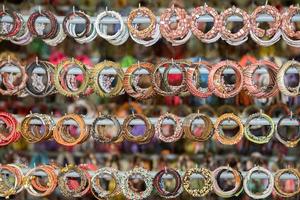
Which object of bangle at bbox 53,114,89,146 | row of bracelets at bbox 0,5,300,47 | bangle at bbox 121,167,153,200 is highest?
row of bracelets at bbox 0,5,300,47

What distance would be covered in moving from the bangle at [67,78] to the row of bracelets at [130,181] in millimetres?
280

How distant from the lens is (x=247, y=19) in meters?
1.87

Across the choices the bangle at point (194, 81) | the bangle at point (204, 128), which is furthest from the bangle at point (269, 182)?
the bangle at point (194, 81)

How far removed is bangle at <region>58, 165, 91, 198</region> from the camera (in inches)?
76.4

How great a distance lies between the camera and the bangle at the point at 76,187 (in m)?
1.94

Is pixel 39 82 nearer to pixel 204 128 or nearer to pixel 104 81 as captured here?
pixel 104 81

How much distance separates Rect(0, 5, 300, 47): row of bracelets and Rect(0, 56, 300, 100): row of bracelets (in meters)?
0.09

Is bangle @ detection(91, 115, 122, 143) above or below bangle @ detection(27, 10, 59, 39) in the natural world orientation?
below

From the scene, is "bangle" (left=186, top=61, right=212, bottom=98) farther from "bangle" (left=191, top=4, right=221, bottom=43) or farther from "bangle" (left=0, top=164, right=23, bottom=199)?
"bangle" (left=0, top=164, right=23, bottom=199)

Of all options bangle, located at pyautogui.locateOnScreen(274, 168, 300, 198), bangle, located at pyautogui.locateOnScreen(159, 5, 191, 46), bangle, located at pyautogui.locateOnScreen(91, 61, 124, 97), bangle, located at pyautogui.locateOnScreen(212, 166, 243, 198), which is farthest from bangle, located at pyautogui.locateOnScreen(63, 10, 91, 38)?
bangle, located at pyautogui.locateOnScreen(274, 168, 300, 198)

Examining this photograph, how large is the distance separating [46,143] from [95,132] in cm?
63

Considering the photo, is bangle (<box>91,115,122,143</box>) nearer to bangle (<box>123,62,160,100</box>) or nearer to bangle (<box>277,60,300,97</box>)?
bangle (<box>123,62,160,100</box>)

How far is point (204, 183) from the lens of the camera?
1925 millimetres

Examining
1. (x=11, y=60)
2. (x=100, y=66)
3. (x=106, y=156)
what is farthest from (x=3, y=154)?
(x=100, y=66)
